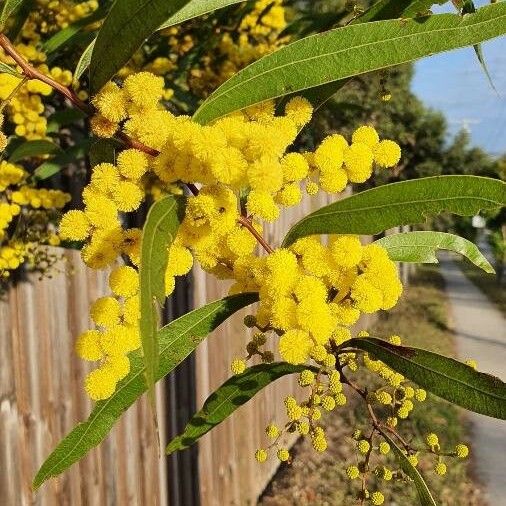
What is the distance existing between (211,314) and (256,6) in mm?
1860

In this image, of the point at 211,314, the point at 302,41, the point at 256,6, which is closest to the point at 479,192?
the point at 302,41

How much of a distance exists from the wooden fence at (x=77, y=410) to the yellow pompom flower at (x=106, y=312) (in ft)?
5.17

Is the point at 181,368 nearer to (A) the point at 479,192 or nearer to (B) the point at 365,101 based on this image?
(A) the point at 479,192

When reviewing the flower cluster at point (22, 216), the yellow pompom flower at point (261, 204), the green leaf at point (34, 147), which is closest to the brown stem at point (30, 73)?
the yellow pompom flower at point (261, 204)

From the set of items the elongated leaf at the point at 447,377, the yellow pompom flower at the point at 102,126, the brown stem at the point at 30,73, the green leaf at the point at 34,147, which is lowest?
the elongated leaf at the point at 447,377

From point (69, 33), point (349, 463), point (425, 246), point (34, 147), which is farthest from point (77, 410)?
point (349, 463)

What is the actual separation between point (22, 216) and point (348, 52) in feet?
4.77

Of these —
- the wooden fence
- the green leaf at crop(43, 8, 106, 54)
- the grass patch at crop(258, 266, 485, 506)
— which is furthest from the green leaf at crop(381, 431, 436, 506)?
the grass patch at crop(258, 266, 485, 506)

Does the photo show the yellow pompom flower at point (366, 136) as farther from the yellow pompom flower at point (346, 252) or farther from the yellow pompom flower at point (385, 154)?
the yellow pompom flower at point (346, 252)

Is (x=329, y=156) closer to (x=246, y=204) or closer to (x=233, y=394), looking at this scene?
(x=246, y=204)

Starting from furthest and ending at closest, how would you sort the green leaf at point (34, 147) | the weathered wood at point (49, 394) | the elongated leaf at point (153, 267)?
the weathered wood at point (49, 394), the green leaf at point (34, 147), the elongated leaf at point (153, 267)

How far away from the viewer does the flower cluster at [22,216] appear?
169 cm

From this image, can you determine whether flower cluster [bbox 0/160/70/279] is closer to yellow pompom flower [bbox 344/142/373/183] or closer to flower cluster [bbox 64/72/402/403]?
flower cluster [bbox 64/72/402/403]

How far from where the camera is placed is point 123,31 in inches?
26.8
